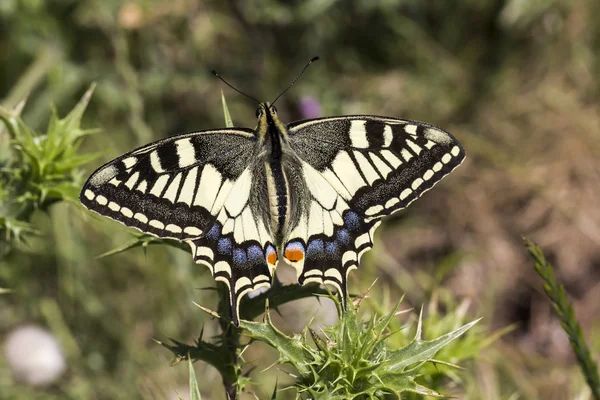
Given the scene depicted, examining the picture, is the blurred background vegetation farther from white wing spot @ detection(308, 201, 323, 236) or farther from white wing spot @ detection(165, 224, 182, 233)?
white wing spot @ detection(165, 224, 182, 233)

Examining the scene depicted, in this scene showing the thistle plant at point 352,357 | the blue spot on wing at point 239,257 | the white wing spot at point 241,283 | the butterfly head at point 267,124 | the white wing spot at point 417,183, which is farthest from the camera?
the butterfly head at point 267,124

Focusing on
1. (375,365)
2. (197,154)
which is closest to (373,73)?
(197,154)

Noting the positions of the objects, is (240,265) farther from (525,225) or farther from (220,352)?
(525,225)

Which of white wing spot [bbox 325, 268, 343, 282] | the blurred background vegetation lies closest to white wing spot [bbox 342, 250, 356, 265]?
white wing spot [bbox 325, 268, 343, 282]

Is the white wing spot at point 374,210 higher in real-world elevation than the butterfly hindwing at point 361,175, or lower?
lower

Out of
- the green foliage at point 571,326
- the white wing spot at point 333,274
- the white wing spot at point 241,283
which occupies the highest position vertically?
the white wing spot at point 241,283

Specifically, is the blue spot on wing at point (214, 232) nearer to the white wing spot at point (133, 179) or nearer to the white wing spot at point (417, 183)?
the white wing spot at point (133, 179)

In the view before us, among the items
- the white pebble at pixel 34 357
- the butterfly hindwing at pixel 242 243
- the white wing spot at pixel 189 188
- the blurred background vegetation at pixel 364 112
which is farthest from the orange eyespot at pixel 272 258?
the white pebble at pixel 34 357

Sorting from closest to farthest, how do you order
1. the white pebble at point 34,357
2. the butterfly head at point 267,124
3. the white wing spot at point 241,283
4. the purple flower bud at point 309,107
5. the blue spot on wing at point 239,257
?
the white wing spot at point 241,283 → the blue spot on wing at point 239,257 → the butterfly head at point 267,124 → the white pebble at point 34,357 → the purple flower bud at point 309,107
